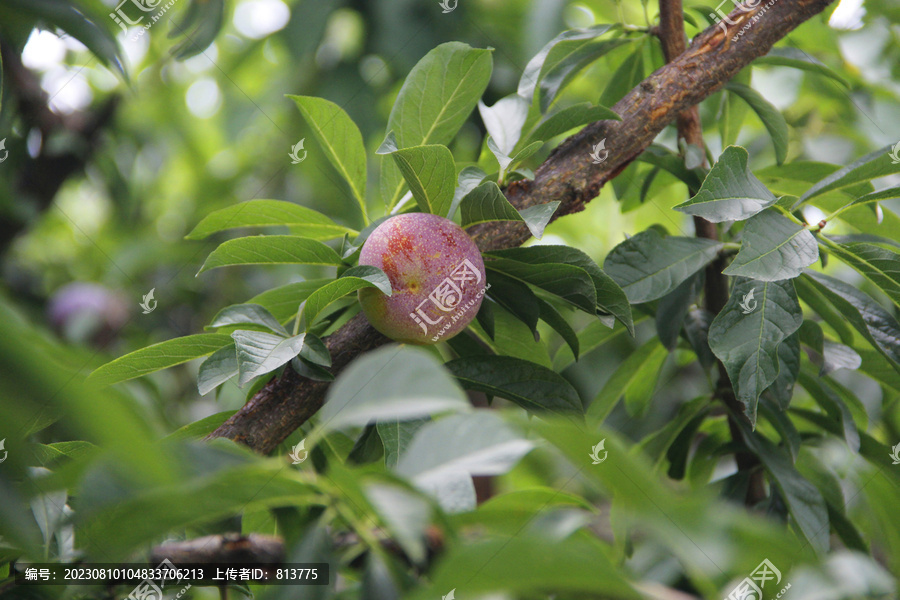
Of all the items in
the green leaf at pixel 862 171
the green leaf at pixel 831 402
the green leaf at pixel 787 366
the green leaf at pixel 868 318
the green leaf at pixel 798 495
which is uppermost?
the green leaf at pixel 862 171

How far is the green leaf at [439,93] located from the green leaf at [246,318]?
16 cm

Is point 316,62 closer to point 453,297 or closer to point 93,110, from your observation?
point 93,110

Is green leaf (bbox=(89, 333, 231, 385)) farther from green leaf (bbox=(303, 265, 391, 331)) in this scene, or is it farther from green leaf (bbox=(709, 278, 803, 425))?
green leaf (bbox=(709, 278, 803, 425))

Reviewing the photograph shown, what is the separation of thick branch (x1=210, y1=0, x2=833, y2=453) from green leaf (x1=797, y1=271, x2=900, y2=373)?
168 millimetres

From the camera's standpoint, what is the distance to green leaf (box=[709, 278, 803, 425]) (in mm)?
437

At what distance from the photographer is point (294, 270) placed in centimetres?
147

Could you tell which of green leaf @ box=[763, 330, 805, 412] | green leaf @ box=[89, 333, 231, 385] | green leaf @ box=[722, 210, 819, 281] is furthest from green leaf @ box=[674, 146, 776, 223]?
green leaf @ box=[89, 333, 231, 385]

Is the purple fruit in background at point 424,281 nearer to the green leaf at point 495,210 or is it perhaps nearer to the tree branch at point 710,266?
the green leaf at point 495,210

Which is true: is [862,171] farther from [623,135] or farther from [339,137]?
[339,137]

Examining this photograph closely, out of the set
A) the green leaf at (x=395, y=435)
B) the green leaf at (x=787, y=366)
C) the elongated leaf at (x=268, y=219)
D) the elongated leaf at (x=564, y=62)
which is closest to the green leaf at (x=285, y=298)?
the elongated leaf at (x=268, y=219)

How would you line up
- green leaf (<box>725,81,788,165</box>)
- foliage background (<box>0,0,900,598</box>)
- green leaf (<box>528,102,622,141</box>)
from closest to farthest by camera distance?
foliage background (<box>0,0,900,598</box>) < green leaf (<box>528,102,622,141</box>) < green leaf (<box>725,81,788,165</box>)

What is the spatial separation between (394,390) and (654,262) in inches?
13.2

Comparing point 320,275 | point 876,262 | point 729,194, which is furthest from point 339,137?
point 320,275

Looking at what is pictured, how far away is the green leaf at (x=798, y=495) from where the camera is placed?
1.64ft
